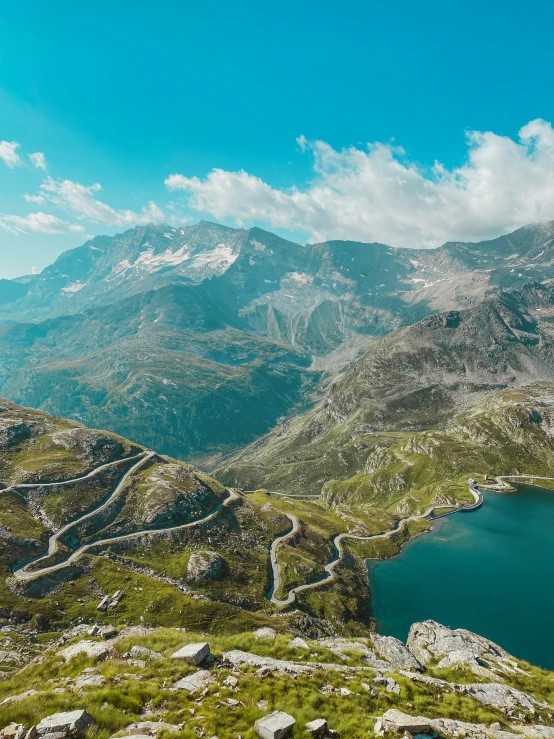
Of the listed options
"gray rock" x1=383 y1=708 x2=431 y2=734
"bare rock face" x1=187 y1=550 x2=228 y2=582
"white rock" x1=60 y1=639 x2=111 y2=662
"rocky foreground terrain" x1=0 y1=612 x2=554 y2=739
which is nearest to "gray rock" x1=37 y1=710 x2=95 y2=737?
"rocky foreground terrain" x1=0 y1=612 x2=554 y2=739

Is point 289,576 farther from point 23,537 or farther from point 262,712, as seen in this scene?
point 262,712

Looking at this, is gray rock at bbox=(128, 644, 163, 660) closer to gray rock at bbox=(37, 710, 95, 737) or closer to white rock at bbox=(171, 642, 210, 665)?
white rock at bbox=(171, 642, 210, 665)

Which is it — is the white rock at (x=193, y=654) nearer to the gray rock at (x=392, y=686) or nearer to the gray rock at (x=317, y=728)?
the gray rock at (x=317, y=728)

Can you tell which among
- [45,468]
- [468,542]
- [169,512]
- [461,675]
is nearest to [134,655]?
[461,675]

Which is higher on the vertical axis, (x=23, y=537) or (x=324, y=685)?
(x=324, y=685)

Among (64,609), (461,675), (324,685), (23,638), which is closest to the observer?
(324,685)

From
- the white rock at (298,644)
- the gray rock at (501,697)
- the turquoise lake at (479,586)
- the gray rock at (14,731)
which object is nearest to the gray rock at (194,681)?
the gray rock at (14,731)
